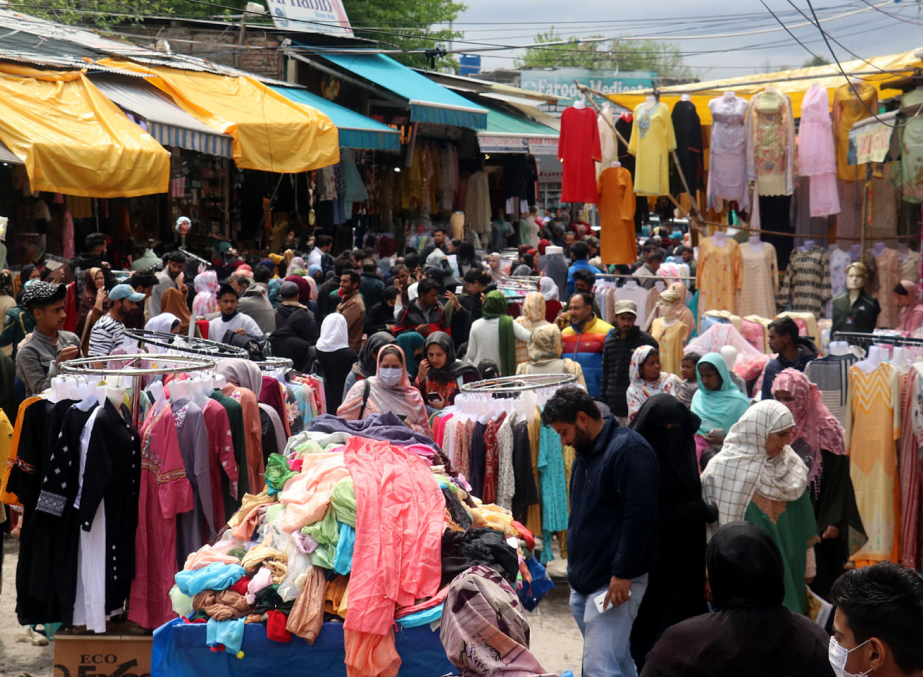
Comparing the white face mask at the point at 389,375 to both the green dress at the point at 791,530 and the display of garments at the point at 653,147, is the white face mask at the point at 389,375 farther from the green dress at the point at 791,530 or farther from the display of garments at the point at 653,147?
the display of garments at the point at 653,147

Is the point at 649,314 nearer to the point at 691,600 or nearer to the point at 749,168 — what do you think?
the point at 749,168

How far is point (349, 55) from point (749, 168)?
38.5 ft

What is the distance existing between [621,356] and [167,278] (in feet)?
17.0

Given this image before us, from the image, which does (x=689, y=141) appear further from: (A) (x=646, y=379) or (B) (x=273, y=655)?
(B) (x=273, y=655)

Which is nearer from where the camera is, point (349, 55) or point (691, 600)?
point (691, 600)

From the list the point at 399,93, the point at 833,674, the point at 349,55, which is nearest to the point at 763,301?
the point at 833,674

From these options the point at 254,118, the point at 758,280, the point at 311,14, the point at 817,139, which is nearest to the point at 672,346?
the point at 758,280

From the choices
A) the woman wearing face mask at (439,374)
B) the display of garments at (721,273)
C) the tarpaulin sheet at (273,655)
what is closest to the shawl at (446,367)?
the woman wearing face mask at (439,374)

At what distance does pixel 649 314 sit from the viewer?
1246 centimetres

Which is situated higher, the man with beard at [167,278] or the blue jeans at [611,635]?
the man with beard at [167,278]

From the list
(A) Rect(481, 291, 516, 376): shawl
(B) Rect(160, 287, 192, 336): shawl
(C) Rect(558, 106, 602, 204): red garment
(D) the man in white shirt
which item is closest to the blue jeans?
→ (A) Rect(481, 291, 516, 376): shawl

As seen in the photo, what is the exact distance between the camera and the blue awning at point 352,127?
17438mm

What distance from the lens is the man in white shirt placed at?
30.8ft

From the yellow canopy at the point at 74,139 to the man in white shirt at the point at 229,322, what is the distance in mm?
3603
